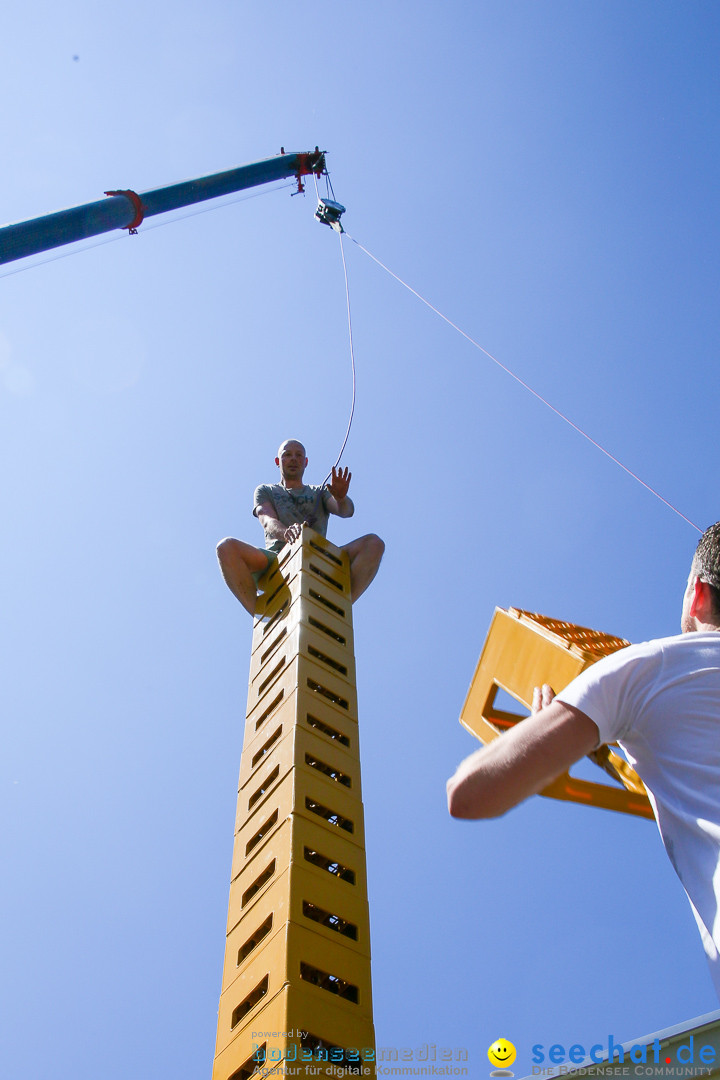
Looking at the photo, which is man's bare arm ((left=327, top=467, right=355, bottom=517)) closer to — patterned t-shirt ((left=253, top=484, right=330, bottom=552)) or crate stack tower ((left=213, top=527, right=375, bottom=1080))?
patterned t-shirt ((left=253, top=484, right=330, bottom=552))

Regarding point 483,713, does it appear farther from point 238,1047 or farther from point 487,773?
point 487,773

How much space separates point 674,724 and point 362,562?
415 cm

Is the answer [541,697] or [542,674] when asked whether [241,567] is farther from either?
[541,697]

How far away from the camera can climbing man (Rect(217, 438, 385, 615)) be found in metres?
5.65

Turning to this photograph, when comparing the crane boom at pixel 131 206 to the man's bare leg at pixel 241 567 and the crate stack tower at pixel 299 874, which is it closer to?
the man's bare leg at pixel 241 567

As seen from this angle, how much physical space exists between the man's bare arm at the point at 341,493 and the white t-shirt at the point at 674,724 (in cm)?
478

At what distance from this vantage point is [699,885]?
1.43 meters

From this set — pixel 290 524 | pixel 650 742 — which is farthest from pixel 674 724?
pixel 290 524

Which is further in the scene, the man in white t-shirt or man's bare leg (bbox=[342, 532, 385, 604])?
man's bare leg (bbox=[342, 532, 385, 604])

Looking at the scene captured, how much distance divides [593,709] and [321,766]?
7.88 ft

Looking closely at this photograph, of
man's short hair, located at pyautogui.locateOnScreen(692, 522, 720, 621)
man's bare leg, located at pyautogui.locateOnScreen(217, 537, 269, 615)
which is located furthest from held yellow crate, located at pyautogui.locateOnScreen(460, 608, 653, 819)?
man's bare leg, located at pyautogui.locateOnScreen(217, 537, 269, 615)

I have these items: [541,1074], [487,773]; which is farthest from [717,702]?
[541,1074]

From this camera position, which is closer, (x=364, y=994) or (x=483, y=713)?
(x=364, y=994)

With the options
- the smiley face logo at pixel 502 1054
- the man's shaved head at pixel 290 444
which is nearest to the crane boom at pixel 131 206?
the man's shaved head at pixel 290 444
